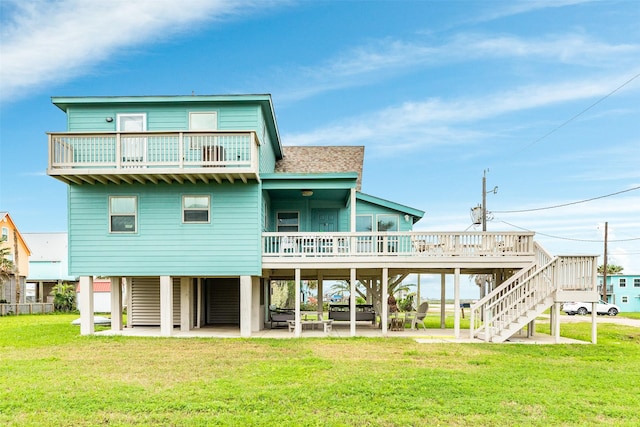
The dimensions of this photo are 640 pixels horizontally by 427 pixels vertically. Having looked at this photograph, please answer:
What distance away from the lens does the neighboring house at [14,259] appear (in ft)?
111

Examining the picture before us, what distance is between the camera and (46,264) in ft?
133

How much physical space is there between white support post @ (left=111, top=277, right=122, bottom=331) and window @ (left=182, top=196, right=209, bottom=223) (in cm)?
418

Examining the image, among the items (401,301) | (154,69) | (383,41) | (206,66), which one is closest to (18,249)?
→ (154,69)

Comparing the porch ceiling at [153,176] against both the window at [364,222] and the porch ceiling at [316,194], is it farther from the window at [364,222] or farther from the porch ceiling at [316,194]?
the window at [364,222]

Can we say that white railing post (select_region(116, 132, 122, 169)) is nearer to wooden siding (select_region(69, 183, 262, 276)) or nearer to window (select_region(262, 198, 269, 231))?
wooden siding (select_region(69, 183, 262, 276))

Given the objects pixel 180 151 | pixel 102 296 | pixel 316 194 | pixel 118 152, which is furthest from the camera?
pixel 102 296

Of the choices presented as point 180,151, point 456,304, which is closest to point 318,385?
point 456,304

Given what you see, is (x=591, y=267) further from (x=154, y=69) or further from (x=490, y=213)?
(x=154, y=69)

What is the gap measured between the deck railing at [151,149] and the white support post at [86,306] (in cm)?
402

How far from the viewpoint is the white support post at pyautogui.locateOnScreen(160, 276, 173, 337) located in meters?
15.5

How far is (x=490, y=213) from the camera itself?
30.5 meters

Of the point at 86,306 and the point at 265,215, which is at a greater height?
the point at 265,215

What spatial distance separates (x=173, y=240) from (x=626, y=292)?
152ft

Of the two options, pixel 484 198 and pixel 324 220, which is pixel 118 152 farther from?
pixel 484 198
